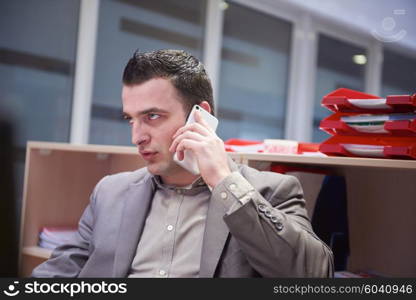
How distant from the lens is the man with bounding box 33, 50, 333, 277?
4.10 ft

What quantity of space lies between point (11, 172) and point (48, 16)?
2.86ft

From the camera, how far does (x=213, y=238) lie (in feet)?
4.45

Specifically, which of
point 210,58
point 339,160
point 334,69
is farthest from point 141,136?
point 334,69

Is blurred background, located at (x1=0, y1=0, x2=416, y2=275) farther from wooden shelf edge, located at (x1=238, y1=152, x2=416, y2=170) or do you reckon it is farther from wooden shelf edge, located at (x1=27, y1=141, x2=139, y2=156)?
wooden shelf edge, located at (x1=238, y1=152, x2=416, y2=170)

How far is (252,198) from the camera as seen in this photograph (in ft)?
4.06

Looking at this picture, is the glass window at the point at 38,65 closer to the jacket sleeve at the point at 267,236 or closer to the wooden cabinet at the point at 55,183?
the wooden cabinet at the point at 55,183

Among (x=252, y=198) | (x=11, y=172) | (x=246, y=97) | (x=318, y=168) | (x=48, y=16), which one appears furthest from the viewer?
(x=246, y=97)

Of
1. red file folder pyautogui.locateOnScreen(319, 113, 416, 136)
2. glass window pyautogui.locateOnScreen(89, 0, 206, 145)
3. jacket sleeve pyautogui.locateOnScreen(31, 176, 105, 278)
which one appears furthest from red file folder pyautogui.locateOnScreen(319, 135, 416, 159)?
glass window pyautogui.locateOnScreen(89, 0, 206, 145)

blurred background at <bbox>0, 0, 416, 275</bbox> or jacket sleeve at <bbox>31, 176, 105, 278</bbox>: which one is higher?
blurred background at <bbox>0, 0, 416, 275</bbox>

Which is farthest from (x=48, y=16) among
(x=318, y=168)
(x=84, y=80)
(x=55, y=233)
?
(x=318, y=168)

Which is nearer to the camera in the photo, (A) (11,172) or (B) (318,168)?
(B) (318,168)

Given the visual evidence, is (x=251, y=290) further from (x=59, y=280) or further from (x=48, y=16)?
(x=48, y=16)

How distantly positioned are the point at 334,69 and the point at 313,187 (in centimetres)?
339

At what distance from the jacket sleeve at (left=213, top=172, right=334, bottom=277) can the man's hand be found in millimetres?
37
